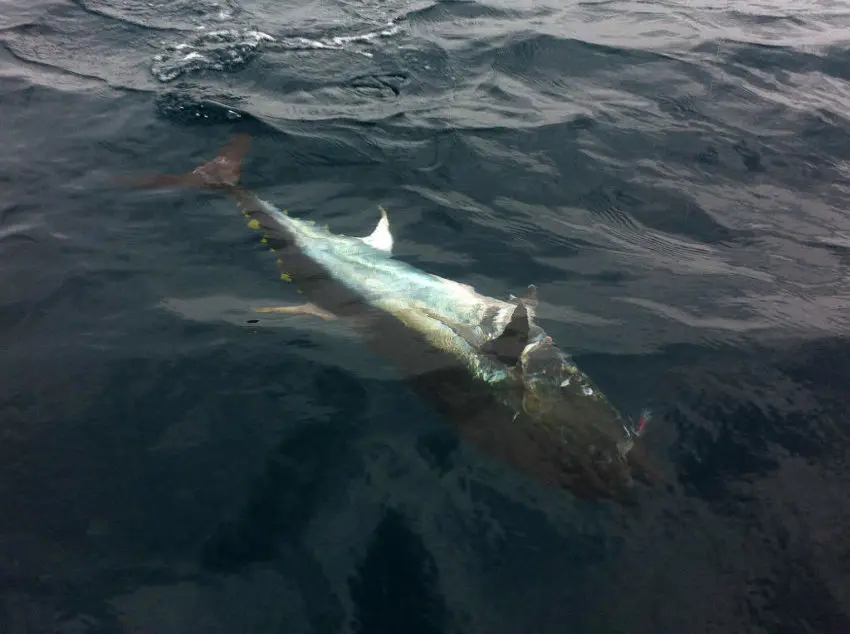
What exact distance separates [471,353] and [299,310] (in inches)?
78.1

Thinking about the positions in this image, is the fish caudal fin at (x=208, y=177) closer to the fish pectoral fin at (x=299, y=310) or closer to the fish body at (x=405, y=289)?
the fish body at (x=405, y=289)

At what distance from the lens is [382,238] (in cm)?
750

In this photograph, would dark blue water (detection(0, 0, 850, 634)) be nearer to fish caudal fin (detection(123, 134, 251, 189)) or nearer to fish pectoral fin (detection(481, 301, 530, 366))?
fish caudal fin (detection(123, 134, 251, 189))

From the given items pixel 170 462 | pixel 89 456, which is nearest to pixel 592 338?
pixel 170 462

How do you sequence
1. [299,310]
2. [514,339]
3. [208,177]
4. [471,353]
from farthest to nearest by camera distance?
[208,177] < [299,310] < [471,353] < [514,339]

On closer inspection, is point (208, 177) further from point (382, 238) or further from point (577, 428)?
point (577, 428)

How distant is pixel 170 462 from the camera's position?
5258mm

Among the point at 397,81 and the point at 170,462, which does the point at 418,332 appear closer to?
the point at 170,462

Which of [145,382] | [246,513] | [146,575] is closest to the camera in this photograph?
[146,575]

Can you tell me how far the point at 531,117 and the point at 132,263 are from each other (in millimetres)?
6655

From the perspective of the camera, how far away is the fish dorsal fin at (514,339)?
19.2 feet

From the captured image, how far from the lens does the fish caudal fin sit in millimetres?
8227

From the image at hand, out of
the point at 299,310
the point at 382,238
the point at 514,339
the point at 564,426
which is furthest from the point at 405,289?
the point at 564,426

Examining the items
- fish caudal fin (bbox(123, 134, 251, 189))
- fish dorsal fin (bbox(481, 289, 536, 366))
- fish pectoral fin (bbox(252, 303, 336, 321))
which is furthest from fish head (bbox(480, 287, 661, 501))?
fish caudal fin (bbox(123, 134, 251, 189))
